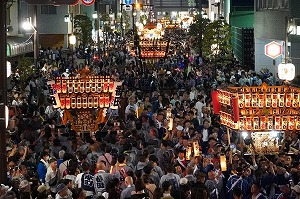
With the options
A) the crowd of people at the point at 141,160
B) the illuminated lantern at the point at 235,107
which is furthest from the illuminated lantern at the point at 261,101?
the crowd of people at the point at 141,160

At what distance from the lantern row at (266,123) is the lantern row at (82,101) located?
194 inches

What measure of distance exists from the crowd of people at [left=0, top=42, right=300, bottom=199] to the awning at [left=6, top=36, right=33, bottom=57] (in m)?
9.32

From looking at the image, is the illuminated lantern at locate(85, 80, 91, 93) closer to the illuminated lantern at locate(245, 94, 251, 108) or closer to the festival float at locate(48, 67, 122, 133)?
the festival float at locate(48, 67, 122, 133)

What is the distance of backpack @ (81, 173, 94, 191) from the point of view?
1258 cm

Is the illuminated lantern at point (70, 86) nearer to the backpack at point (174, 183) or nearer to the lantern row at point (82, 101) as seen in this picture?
the lantern row at point (82, 101)

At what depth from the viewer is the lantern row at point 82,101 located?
814 inches

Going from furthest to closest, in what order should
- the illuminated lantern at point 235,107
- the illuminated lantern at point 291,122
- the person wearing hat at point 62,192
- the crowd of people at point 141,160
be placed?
the illuminated lantern at point 291,122 → the illuminated lantern at point 235,107 → the crowd of people at point 141,160 → the person wearing hat at point 62,192

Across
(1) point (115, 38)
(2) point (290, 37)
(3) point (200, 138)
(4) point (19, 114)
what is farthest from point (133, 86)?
(1) point (115, 38)

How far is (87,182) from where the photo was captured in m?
12.6

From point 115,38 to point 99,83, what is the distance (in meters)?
65.9

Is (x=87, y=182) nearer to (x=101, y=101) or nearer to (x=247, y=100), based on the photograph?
(x=247, y=100)

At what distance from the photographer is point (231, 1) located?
195ft

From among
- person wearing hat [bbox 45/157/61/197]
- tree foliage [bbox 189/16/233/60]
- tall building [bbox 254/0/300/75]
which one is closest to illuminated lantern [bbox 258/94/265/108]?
person wearing hat [bbox 45/157/61/197]

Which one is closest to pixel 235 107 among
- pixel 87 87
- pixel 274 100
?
pixel 274 100
